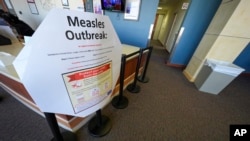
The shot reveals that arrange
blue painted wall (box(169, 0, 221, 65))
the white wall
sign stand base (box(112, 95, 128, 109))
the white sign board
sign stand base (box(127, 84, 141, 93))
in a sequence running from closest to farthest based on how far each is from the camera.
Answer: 1. the white sign board
2. sign stand base (box(112, 95, 128, 109))
3. sign stand base (box(127, 84, 141, 93))
4. blue painted wall (box(169, 0, 221, 65))
5. the white wall

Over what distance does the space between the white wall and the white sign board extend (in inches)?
141

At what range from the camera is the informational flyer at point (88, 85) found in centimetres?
53

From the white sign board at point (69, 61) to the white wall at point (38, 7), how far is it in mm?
3570

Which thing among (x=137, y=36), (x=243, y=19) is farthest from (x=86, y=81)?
(x=243, y=19)

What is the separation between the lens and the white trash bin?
1.69 m

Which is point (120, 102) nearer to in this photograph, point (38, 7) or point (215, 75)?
point (215, 75)

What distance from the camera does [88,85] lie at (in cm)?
60

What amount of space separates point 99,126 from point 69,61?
0.99m

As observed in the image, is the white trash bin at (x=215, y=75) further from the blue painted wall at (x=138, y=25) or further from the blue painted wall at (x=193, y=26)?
the blue painted wall at (x=138, y=25)

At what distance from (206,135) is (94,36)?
5.65 feet

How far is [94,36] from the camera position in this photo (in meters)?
0.52

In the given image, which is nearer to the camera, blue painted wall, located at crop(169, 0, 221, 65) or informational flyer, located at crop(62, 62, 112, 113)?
informational flyer, located at crop(62, 62, 112, 113)

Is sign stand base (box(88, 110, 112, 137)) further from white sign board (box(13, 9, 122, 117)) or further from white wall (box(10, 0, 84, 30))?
white wall (box(10, 0, 84, 30))

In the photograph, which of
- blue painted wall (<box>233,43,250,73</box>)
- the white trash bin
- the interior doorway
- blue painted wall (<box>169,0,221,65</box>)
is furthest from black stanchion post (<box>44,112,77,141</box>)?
blue painted wall (<box>233,43,250,73</box>)
